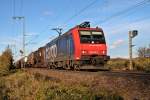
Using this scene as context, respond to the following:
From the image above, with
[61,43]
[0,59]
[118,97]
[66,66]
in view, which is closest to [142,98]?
[118,97]

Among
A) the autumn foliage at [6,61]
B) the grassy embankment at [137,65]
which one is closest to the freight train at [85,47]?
the grassy embankment at [137,65]

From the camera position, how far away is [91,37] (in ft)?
82.6

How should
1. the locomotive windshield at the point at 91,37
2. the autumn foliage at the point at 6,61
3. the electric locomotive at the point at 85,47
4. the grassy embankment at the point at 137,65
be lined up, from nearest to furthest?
the electric locomotive at the point at 85,47 → the locomotive windshield at the point at 91,37 → the grassy embankment at the point at 137,65 → the autumn foliage at the point at 6,61

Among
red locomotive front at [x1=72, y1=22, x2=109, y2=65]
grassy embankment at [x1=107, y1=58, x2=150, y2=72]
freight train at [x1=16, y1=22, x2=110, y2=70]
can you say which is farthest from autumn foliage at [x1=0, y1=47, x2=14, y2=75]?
red locomotive front at [x1=72, y1=22, x2=109, y2=65]

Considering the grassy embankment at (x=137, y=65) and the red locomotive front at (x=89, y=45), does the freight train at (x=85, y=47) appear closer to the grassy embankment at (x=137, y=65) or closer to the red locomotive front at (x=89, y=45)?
the red locomotive front at (x=89, y=45)

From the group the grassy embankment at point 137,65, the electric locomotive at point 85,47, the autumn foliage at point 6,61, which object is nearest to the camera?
the electric locomotive at point 85,47

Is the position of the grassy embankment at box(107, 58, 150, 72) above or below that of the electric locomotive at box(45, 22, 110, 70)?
below

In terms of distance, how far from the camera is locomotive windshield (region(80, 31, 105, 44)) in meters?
25.0

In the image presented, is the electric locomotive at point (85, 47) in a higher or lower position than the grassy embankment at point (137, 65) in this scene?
higher

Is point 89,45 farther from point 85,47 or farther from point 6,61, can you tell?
point 6,61

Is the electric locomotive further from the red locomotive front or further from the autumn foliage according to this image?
the autumn foliage

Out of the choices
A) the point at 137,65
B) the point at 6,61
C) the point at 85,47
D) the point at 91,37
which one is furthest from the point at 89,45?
the point at 6,61

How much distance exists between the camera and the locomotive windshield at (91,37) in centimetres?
2502

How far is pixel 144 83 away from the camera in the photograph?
1060 centimetres
